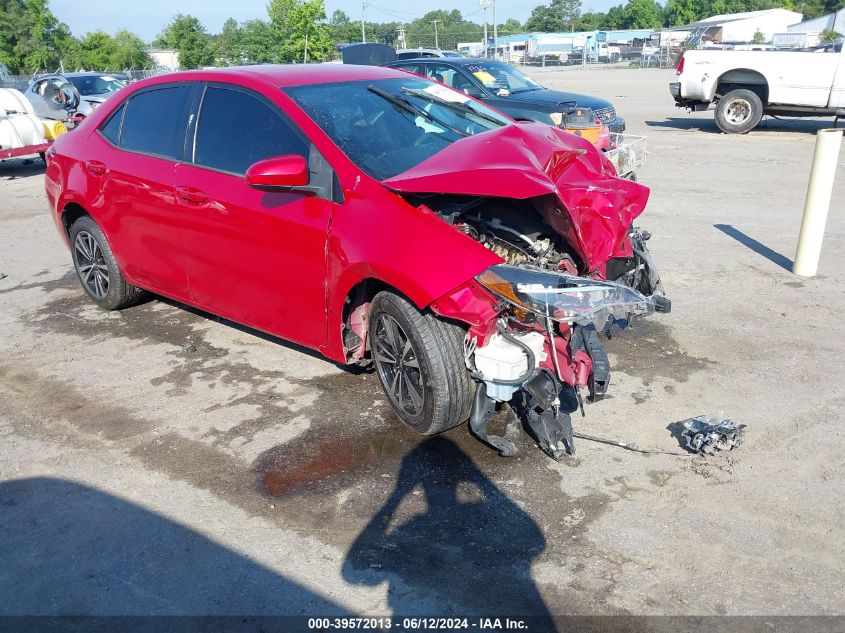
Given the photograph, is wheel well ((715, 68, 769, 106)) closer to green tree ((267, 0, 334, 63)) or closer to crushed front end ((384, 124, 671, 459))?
crushed front end ((384, 124, 671, 459))

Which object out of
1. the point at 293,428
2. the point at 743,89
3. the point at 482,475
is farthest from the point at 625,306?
the point at 743,89

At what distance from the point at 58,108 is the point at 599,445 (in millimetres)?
15312

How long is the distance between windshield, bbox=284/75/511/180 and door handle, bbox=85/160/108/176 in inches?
74.2

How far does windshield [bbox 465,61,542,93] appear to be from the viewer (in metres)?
12.4

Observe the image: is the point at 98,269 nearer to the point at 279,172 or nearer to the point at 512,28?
the point at 279,172

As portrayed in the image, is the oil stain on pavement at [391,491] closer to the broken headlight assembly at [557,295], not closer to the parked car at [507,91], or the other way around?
the broken headlight assembly at [557,295]

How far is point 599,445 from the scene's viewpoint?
3.85 metres

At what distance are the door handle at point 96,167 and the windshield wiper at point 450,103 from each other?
7.61 ft

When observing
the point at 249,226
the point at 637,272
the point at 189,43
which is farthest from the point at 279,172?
the point at 189,43

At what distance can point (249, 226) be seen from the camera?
4328mm

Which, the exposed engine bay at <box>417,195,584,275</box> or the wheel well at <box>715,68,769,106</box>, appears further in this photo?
the wheel well at <box>715,68,769,106</box>

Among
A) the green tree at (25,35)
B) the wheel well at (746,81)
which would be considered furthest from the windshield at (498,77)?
the green tree at (25,35)

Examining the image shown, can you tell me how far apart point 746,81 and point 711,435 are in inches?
530

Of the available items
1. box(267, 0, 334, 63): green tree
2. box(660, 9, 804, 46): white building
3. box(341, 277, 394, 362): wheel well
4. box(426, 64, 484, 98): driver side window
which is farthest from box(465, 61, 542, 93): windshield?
box(660, 9, 804, 46): white building
